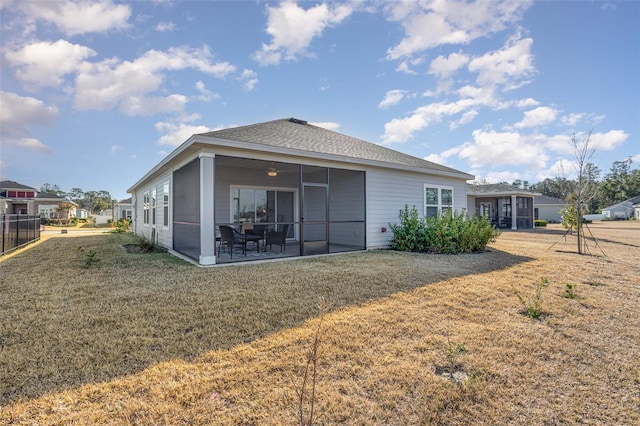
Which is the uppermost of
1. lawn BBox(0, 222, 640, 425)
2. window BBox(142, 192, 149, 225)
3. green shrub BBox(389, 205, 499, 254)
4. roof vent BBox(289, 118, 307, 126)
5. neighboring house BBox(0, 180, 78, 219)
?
roof vent BBox(289, 118, 307, 126)

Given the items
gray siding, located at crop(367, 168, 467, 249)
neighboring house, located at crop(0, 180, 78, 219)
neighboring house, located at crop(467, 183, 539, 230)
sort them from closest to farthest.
Answer: gray siding, located at crop(367, 168, 467, 249), neighboring house, located at crop(467, 183, 539, 230), neighboring house, located at crop(0, 180, 78, 219)

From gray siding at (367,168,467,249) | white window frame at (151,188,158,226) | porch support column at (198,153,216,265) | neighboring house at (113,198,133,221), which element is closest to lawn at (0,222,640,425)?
porch support column at (198,153,216,265)

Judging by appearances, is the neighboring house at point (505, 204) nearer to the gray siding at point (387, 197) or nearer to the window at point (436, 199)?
the window at point (436, 199)

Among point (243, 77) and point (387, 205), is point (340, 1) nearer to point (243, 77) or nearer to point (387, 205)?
point (243, 77)

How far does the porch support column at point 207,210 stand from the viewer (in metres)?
6.79

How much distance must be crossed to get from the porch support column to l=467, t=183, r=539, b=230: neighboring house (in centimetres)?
2156

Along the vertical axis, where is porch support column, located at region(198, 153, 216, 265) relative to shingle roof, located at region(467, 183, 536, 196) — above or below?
below

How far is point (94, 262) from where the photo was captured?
7.34 m

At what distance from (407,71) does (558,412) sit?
11684 millimetres

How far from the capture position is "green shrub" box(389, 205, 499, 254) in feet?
30.3

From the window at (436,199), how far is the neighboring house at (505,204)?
1285cm

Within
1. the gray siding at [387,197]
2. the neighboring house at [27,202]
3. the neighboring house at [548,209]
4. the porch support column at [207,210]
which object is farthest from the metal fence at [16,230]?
the neighboring house at [548,209]

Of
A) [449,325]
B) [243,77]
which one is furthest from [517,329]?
[243,77]

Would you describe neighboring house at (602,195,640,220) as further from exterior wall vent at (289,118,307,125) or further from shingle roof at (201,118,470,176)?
exterior wall vent at (289,118,307,125)
